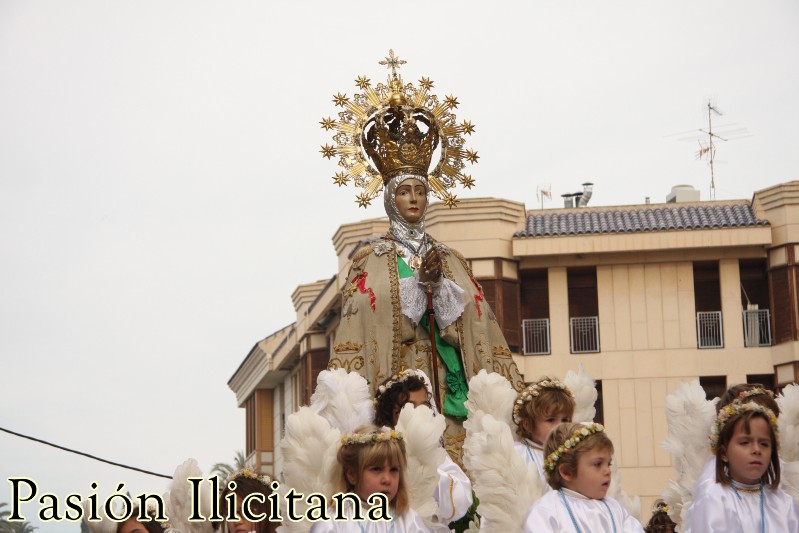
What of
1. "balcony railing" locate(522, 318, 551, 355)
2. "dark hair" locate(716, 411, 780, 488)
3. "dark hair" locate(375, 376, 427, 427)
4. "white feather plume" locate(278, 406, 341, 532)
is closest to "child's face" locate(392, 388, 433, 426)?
"dark hair" locate(375, 376, 427, 427)

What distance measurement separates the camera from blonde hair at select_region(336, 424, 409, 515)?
32.7 ft

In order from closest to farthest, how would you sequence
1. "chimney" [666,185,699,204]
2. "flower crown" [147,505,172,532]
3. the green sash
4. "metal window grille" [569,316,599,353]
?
"flower crown" [147,505,172,532], the green sash, "metal window grille" [569,316,599,353], "chimney" [666,185,699,204]

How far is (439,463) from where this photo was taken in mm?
10375

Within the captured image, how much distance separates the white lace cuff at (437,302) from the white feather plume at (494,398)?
6.56 ft

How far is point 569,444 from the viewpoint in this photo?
9680 mm

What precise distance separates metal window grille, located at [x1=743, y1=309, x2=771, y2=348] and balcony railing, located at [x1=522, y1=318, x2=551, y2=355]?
4480 mm

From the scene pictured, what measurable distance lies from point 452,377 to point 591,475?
14.1ft

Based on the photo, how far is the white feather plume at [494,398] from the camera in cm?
1187

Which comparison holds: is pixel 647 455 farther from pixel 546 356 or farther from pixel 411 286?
pixel 411 286

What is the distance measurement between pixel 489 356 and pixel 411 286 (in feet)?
2.75

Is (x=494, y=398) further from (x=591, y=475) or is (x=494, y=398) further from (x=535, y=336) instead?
(x=535, y=336)

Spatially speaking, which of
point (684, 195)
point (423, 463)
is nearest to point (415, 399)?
point (423, 463)

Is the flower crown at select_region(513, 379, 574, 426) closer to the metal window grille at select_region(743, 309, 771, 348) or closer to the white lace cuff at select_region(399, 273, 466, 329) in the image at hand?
the white lace cuff at select_region(399, 273, 466, 329)

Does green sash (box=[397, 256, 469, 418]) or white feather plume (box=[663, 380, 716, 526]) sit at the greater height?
green sash (box=[397, 256, 469, 418])
